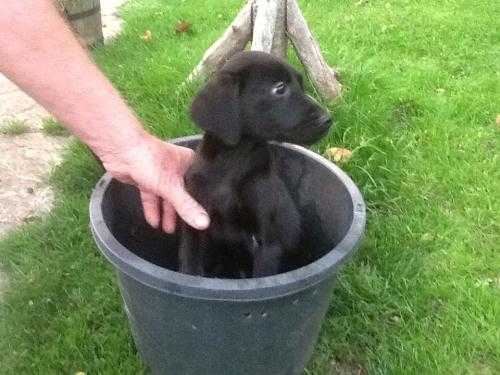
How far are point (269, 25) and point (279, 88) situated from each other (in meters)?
1.24

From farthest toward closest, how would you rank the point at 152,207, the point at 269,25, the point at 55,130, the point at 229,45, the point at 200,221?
the point at 55,130 < the point at 229,45 < the point at 269,25 < the point at 152,207 < the point at 200,221

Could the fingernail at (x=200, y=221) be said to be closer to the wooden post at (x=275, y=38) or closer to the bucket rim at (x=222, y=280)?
the bucket rim at (x=222, y=280)

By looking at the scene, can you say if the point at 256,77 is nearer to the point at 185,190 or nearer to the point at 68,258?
the point at 185,190

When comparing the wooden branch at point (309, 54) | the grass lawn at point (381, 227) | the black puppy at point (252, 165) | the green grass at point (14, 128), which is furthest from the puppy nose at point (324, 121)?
the green grass at point (14, 128)

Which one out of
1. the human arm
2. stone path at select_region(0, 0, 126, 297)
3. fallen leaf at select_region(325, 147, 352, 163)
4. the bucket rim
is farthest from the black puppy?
stone path at select_region(0, 0, 126, 297)

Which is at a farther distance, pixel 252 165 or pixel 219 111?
pixel 252 165

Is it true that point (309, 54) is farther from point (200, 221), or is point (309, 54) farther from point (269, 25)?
point (200, 221)

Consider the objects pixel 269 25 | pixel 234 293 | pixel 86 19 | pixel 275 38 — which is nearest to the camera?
pixel 234 293

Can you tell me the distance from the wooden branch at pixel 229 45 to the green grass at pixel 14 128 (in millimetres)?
857

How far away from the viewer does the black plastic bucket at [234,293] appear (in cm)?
154

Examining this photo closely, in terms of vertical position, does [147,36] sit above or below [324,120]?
below

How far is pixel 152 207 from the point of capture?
6.28 ft

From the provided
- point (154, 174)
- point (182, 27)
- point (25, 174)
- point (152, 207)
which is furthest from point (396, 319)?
point (182, 27)

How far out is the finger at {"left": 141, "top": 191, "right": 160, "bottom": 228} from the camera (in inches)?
74.3
